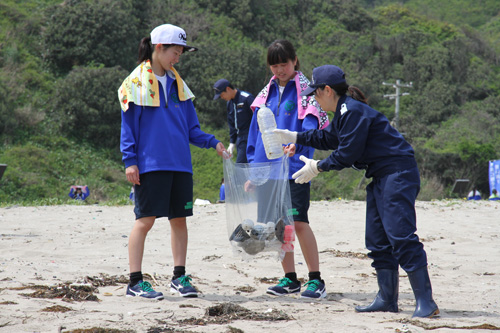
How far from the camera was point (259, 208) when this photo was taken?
398 cm

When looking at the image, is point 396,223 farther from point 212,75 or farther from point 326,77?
point 212,75

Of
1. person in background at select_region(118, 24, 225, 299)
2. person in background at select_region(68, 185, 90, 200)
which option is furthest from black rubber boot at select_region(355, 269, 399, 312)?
person in background at select_region(68, 185, 90, 200)

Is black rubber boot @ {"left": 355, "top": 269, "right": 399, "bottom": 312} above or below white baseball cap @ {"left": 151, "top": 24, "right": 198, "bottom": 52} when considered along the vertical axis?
below

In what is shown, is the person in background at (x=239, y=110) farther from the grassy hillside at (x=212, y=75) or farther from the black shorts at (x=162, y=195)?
the grassy hillside at (x=212, y=75)

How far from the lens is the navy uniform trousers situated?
126 inches

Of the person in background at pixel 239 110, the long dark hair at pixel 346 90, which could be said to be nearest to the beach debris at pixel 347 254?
the person in background at pixel 239 110

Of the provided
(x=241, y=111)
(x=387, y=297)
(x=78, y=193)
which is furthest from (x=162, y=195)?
(x=78, y=193)

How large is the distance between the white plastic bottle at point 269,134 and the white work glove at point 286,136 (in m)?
0.08

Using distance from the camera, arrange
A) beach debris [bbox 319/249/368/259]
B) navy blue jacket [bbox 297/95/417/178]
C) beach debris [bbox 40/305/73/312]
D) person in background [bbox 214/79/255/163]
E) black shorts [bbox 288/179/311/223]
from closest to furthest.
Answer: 1. beach debris [bbox 40/305/73/312]
2. navy blue jacket [bbox 297/95/417/178]
3. black shorts [bbox 288/179/311/223]
4. beach debris [bbox 319/249/368/259]
5. person in background [bbox 214/79/255/163]

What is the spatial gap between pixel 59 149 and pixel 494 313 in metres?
20.6

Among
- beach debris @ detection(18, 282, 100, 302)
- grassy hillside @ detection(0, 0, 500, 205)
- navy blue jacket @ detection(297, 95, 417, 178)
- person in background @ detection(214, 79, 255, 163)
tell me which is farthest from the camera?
grassy hillside @ detection(0, 0, 500, 205)

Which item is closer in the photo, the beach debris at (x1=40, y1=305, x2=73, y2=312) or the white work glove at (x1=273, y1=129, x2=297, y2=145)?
the beach debris at (x1=40, y1=305, x2=73, y2=312)

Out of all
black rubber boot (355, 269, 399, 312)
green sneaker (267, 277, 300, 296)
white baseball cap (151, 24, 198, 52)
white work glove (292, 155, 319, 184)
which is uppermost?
white baseball cap (151, 24, 198, 52)

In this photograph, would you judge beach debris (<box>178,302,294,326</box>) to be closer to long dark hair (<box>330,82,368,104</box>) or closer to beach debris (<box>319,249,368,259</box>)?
long dark hair (<box>330,82,368,104</box>)
